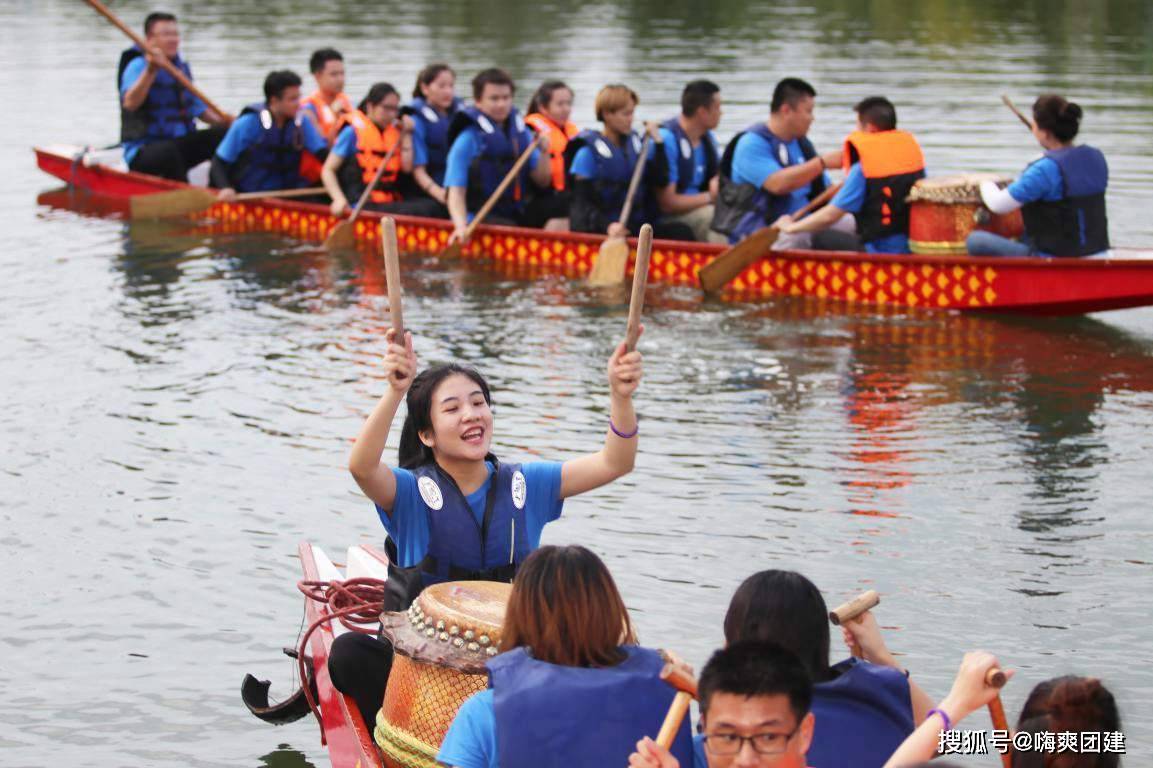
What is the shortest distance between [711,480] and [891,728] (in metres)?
4.36

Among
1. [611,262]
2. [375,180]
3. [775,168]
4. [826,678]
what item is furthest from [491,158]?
[826,678]

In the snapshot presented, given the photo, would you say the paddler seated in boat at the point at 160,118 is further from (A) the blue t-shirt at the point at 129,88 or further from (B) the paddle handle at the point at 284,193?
(B) the paddle handle at the point at 284,193

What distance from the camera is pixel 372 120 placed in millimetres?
13680

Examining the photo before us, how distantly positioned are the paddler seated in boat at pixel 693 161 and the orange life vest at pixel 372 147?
7.12ft

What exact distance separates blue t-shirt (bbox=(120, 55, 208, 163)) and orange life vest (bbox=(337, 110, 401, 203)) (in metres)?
2.10

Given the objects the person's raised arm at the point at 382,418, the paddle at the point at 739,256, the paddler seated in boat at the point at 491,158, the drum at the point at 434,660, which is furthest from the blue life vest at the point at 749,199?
the drum at the point at 434,660

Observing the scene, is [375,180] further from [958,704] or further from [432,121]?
[958,704]

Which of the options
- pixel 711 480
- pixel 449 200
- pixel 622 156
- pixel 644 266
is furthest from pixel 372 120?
pixel 644 266

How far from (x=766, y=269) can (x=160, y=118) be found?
597 cm

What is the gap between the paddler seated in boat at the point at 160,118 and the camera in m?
15.0

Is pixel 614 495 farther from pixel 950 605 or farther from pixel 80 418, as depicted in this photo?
pixel 80 418

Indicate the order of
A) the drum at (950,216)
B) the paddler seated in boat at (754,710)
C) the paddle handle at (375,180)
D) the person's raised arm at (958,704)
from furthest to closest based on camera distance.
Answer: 1. the paddle handle at (375,180)
2. the drum at (950,216)
3. the person's raised arm at (958,704)
4. the paddler seated in boat at (754,710)

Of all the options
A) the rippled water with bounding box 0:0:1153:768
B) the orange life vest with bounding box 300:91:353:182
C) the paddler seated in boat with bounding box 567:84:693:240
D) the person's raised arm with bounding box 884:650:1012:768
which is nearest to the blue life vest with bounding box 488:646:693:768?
the person's raised arm with bounding box 884:650:1012:768

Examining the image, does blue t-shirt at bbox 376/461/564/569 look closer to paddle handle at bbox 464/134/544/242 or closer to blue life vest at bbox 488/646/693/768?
blue life vest at bbox 488/646/693/768
